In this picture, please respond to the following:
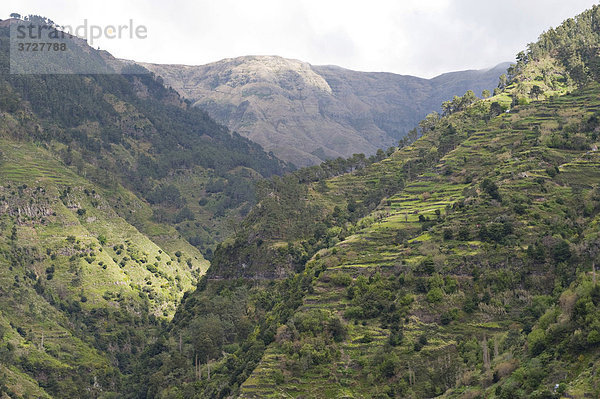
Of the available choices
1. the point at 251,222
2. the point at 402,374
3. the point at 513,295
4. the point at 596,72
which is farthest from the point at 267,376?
the point at 596,72

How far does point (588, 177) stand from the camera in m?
116

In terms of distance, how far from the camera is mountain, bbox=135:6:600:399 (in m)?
73.0

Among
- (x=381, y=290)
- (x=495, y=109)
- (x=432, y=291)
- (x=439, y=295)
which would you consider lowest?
(x=381, y=290)

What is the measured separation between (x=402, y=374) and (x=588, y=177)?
5617 cm

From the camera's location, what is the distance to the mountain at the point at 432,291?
240ft

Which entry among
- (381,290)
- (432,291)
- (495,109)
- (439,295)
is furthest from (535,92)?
(439,295)

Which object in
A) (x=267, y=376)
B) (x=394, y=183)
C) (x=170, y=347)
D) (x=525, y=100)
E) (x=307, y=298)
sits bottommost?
(x=170, y=347)

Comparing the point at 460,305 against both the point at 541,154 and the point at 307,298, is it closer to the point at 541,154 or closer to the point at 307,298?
the point at 307,298

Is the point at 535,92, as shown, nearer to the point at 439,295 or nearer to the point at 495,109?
the point at 495,109

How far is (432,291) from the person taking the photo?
9669 cm

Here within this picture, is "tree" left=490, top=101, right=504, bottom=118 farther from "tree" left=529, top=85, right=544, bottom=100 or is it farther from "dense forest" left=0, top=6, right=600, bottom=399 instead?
"tree" left=529, top=85, right=544, bottom=100

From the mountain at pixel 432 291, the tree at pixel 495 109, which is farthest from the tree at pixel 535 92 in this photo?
the mountain at pixel 432 291

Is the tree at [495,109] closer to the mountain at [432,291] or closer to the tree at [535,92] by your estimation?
the tree at [535,92]

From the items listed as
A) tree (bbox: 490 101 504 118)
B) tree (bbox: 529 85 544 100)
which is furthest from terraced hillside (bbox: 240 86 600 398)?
tree (bbox: 529 85 544 100)
